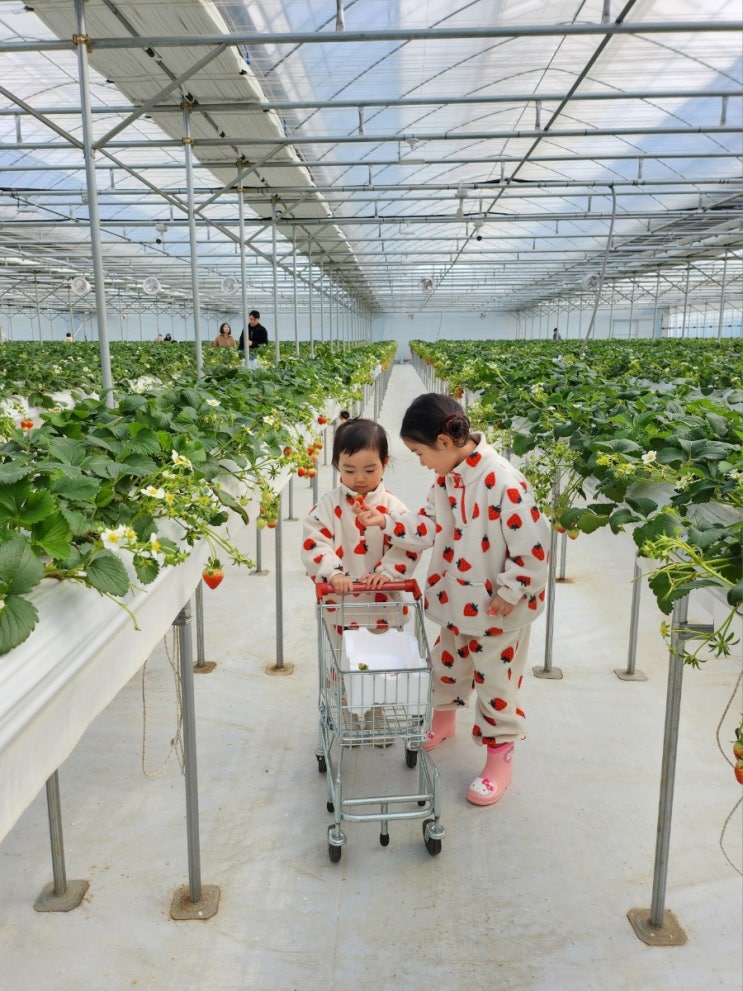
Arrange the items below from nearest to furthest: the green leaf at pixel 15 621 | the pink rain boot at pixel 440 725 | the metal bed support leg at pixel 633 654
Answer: the green leaf at pixel 15 621, the pink rain boot at pixel 440 725, the metal bed support leg at pixel 633 654

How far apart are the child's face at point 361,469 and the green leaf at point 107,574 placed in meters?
1.56

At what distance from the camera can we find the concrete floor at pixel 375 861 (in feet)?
7.91

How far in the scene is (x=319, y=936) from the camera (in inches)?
99.5

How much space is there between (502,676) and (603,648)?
193 cm

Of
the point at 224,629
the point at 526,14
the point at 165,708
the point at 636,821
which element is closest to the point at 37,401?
the point at 224,629

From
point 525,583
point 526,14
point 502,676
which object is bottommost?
point 502,676

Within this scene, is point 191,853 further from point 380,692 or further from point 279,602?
point 279,602

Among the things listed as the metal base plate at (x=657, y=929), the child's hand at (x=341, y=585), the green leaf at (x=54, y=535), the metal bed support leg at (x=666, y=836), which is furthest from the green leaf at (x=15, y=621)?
the metal base plate at (x=657, y=929)

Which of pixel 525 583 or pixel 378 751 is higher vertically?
pixel 525 583

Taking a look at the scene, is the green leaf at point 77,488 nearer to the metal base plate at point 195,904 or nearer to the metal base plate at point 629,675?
the metal base plate at point 195,904

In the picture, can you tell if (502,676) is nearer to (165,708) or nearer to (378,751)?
(378,751)

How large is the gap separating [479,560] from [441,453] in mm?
448

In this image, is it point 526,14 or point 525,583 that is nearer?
point 525,583

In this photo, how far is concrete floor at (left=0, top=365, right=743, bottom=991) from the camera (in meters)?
2.41
